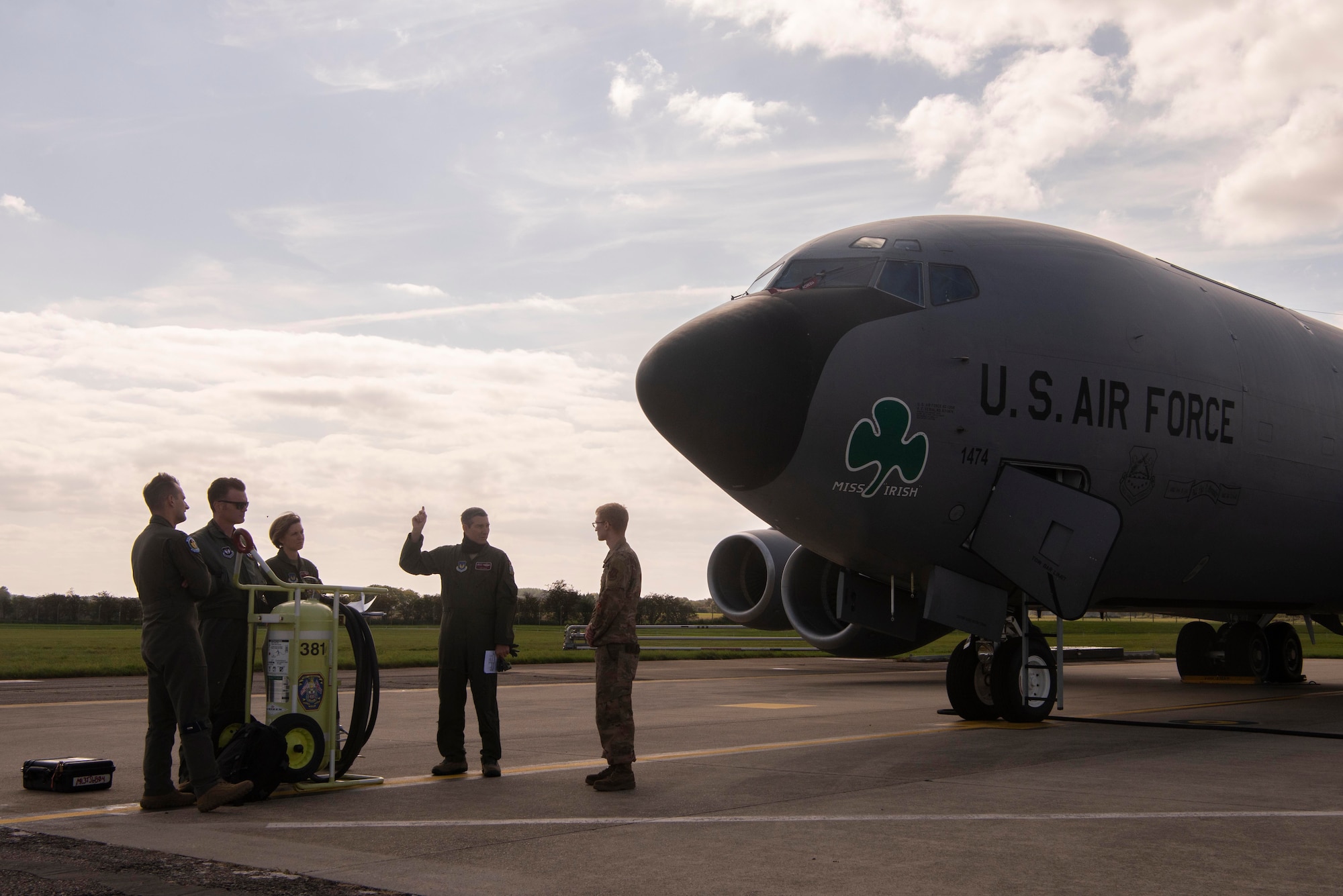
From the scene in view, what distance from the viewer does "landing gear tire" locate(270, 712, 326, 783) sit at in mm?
7230

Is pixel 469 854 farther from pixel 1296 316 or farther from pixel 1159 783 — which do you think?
pixel 1296 316

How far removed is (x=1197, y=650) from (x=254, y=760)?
17499mm

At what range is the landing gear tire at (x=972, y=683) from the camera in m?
11.7

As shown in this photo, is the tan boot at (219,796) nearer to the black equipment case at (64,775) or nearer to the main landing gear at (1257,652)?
the black equipment case at (64,775)

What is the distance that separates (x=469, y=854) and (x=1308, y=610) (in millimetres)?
14709

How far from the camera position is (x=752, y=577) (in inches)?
782

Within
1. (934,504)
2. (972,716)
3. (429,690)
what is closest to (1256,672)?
(972,716)

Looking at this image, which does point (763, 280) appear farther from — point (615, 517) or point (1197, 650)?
point (1197, 650)

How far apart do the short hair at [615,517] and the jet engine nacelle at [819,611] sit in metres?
8.47

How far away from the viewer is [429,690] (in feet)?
52.3

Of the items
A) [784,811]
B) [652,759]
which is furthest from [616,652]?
[652,759]

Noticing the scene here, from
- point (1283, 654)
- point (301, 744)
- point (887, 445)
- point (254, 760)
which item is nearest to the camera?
point (254, 760)

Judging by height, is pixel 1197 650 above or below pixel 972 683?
below

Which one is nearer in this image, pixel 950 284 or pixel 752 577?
pixel 950 284
